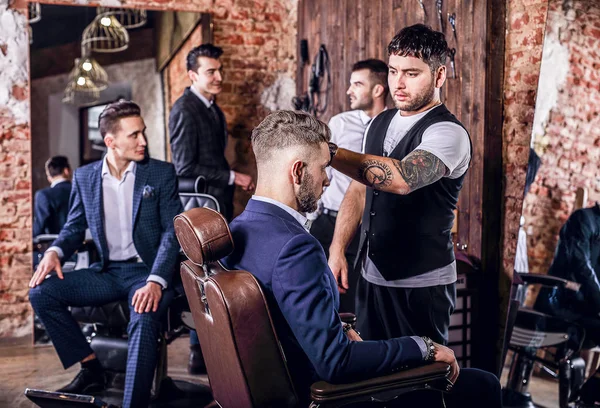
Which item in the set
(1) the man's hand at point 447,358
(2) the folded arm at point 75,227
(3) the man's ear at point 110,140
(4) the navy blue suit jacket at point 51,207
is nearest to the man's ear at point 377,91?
(3) the man's ear at point 110,140

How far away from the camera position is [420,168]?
221 centimetres

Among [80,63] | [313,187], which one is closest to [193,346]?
[80,63]

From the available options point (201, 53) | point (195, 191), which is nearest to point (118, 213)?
point (195, 191)

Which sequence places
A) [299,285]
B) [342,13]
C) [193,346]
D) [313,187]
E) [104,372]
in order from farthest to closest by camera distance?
[342,13]
[193,346]
[104,372]
[313,187]
[299,285]

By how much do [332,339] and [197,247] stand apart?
15.9 inches

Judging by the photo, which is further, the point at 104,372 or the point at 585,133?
the point at 104,372

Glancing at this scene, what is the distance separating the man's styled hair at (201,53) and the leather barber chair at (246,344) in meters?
2.88

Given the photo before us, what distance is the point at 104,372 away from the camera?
3.53 meters

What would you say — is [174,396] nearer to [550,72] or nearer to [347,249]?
[347,249]

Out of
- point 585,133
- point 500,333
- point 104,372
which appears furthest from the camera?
point 104,372

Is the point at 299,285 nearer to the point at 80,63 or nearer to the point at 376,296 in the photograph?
the point at 376,296

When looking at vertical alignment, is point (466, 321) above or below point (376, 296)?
below

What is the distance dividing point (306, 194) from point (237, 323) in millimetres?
416

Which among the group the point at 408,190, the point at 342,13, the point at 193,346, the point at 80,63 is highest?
the point at 342,13
